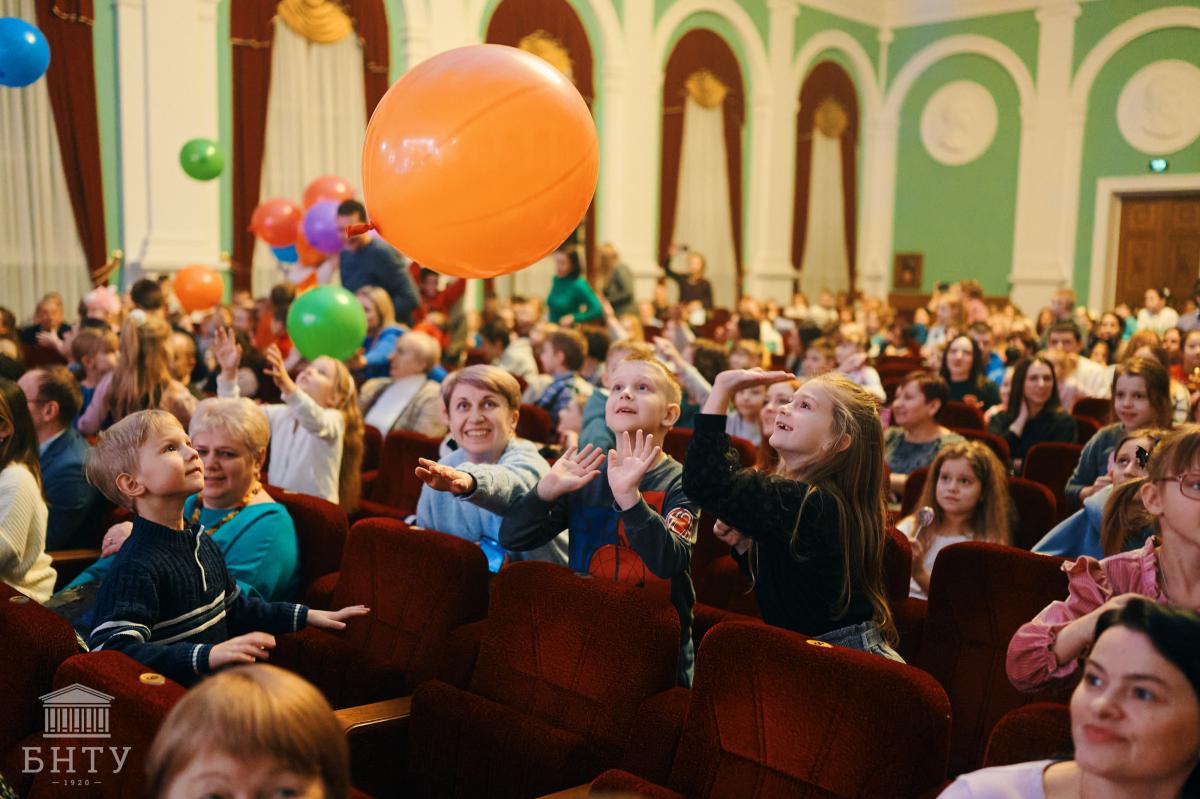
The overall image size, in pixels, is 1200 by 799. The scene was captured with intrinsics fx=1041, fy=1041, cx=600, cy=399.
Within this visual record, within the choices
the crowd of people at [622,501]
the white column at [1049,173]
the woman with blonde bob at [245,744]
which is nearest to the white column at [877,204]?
the white column at [1049,173]

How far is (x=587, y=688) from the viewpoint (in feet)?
7.50

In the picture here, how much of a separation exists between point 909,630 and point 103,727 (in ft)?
6.49

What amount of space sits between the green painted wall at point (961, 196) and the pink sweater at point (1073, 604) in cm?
1465

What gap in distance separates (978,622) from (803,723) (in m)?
0.98

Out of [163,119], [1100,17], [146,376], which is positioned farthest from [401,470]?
[1100,17]

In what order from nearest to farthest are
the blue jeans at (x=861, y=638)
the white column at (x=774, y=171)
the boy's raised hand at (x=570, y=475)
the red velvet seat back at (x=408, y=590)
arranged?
the blue jeans at (x=861, y=638) < the boy's raised hand at (x=570, y=475) < the red velvet seat back at (x=408, y=590) < the white column at (x=774, y=171)

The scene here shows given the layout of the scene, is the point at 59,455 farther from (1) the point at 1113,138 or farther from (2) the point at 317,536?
(1) the point at 1113,138

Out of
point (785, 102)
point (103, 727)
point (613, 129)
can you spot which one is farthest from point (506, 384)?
point (785, 102)

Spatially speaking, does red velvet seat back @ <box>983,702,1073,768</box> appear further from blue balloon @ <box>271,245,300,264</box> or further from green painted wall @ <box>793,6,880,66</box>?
green painted wall @ <box>793,6,880,66</box>

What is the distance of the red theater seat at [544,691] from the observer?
2.19 metres

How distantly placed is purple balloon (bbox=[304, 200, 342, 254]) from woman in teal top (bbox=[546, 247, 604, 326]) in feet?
5.09

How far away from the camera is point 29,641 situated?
215 cm

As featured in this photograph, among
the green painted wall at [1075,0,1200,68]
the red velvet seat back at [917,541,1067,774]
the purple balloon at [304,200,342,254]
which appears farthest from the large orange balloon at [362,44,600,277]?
the green painted wall at [1075,0,1200,68]

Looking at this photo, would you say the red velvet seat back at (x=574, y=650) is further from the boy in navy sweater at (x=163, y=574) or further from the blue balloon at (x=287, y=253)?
the blue balloon at (x=287, y=253)
